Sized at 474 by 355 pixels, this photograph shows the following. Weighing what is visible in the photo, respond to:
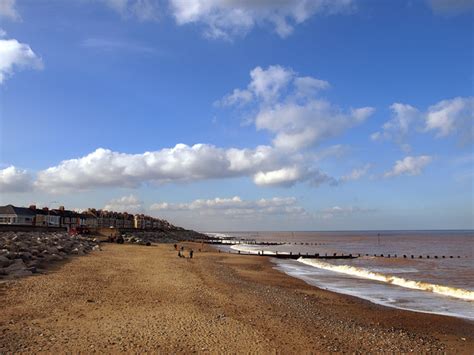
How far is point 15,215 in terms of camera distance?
77.4 m

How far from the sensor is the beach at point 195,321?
9.63 m

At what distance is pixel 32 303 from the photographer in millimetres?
12594

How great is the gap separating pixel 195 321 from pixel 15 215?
3068 inches

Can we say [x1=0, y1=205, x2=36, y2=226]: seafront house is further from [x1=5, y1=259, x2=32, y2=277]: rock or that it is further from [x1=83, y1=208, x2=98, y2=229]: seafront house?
[x1=5, y1=259, x2=32, y2=277]: rock

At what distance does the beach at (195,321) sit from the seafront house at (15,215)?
68466 millimetres

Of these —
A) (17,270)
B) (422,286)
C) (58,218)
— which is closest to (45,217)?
(58,218)

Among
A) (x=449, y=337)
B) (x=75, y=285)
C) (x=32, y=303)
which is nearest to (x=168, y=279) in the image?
(x=75, y=285)

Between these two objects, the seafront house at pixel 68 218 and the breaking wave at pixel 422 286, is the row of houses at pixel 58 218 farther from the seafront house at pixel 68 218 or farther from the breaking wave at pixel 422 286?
the breaking wave at pixel 422 286

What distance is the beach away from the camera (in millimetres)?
9633

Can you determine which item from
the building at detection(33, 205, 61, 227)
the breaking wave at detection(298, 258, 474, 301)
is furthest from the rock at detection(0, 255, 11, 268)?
the building at detection(33, 205, 61, 227)

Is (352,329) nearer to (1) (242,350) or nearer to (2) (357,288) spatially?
(1) (242,350)

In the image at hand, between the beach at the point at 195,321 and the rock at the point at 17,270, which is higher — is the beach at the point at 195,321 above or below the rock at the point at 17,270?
below

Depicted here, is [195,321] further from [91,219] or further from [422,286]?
[91,219]

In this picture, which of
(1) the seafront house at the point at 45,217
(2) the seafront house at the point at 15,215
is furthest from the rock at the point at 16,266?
(1) the seafront house at the point at 45,217
